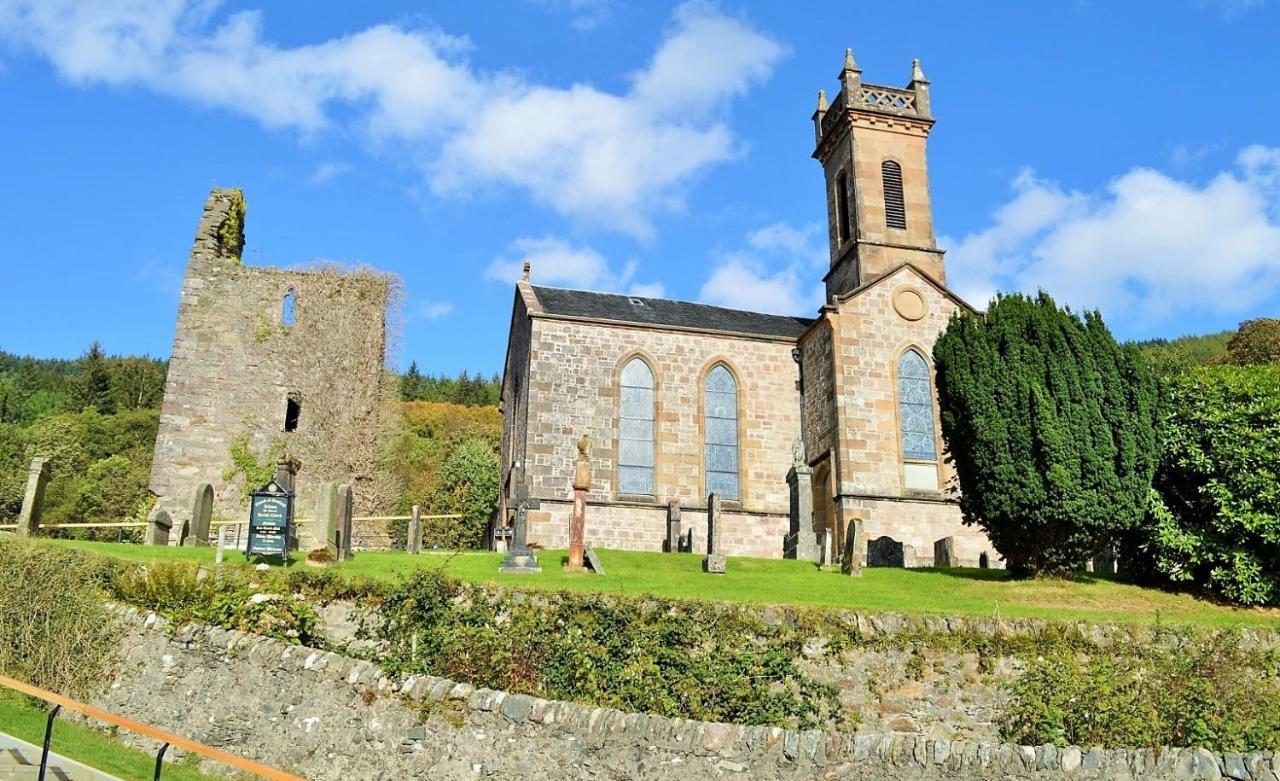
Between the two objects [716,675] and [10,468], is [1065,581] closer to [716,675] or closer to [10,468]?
[716,675]

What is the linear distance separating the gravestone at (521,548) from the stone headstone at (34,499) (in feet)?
29.6

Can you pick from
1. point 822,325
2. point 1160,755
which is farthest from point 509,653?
point 822,325

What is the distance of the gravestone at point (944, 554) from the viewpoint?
22.4 metres

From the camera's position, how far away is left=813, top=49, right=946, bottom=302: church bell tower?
31516mm

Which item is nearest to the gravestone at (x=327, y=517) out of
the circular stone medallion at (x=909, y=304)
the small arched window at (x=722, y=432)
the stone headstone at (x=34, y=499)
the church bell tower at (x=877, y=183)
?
the stone headstone at (x=34, y=499)

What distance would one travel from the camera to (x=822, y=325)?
28219 millimetres

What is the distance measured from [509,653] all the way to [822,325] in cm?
1856

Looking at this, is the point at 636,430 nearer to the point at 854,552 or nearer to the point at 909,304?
the point at 909,304

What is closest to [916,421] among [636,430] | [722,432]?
[722,432]

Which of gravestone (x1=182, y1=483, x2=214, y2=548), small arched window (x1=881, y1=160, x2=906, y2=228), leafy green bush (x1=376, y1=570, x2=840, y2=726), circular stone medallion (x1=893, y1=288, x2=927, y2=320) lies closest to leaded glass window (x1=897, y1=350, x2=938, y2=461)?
circular stone medallion (x1=893, y1=288, x2=927, y2=320)

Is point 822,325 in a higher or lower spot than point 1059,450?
higher

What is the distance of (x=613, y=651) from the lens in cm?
1196

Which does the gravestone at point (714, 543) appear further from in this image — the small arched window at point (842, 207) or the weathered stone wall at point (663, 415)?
the small arched window at point (842, 207)

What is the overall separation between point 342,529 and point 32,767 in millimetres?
8438
